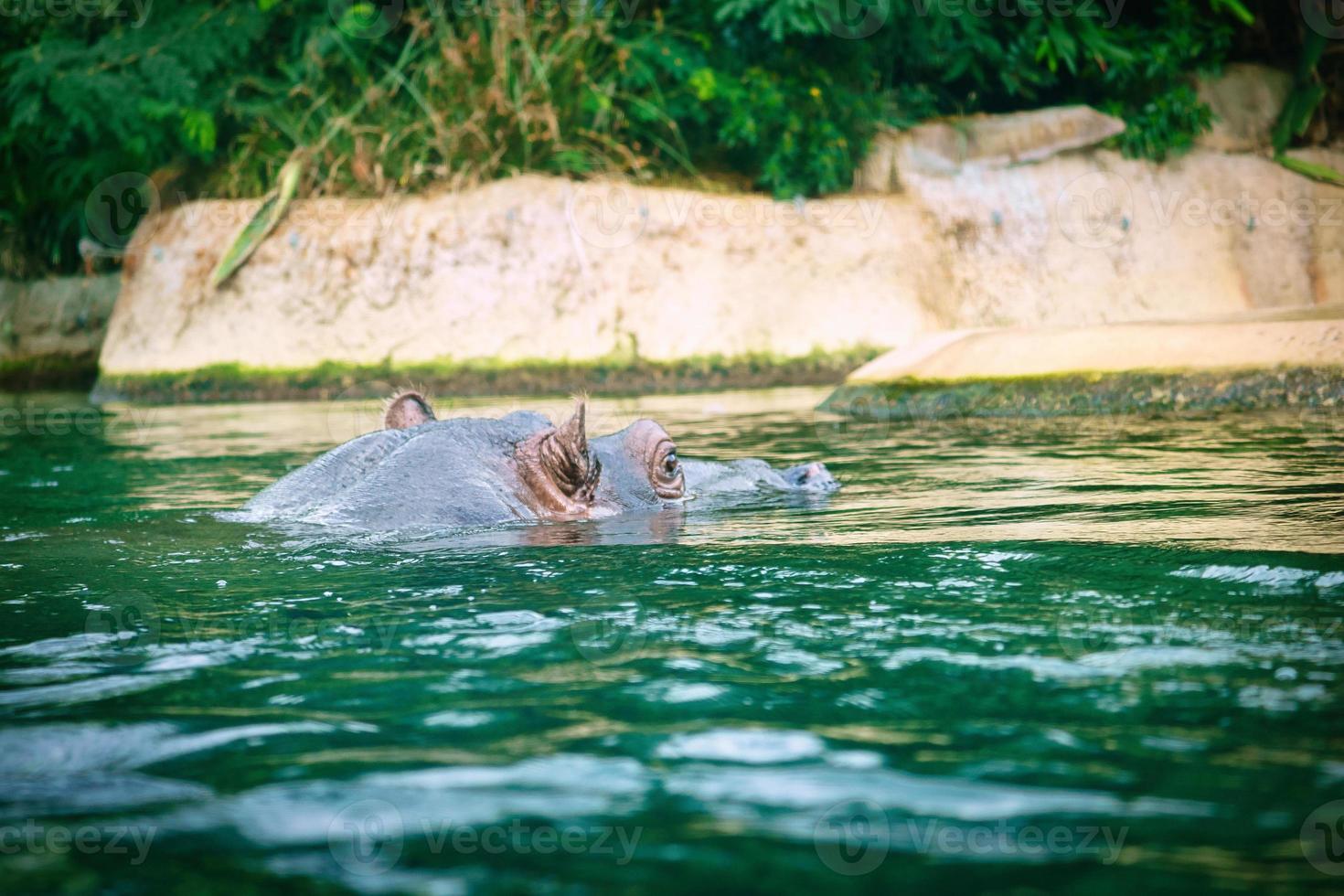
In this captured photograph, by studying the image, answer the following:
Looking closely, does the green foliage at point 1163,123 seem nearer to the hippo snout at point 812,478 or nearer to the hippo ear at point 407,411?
the hippo snout at point 812,478

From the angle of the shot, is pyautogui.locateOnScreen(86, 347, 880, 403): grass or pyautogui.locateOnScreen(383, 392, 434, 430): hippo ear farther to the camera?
pyautogui.locateOnScreen(86, 347, 880, 403): grass

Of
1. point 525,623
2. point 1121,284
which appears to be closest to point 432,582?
point 525,623

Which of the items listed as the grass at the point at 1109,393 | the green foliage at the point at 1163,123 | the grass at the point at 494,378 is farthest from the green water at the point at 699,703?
the green foliage at the point at 1163,123

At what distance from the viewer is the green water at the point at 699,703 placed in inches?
72.9

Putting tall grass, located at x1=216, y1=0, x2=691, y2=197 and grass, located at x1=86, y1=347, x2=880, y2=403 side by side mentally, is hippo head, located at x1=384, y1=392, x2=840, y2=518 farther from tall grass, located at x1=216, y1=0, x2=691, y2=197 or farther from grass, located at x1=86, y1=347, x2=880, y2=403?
tall grass, located at x1=216, y1=0, x2=691, y2=197

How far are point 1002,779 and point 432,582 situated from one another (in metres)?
1.88

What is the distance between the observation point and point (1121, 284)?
13.3 m

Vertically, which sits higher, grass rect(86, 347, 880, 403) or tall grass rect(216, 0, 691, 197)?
tall grass rect(216, 0, 691, 197)

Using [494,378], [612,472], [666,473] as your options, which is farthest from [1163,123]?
[612,472]

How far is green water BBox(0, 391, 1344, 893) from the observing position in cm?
185

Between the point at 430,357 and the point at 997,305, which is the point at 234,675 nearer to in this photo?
the point at 430,357

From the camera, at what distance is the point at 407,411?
5047 mm

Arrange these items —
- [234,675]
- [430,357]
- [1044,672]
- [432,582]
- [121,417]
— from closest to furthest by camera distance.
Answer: [1044,672] < [234,675] < [432,582] < [121,417] < [430,357]

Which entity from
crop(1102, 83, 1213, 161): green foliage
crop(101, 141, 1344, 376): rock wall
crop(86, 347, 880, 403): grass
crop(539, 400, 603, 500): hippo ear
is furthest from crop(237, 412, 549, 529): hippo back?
crop(1102, 83, 1213, 161): green foliage
